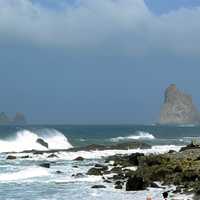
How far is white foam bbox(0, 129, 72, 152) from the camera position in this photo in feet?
261

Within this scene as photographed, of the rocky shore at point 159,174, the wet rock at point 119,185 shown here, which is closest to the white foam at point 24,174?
the rocky shore at point 159,174

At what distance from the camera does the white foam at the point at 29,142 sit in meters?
79.7

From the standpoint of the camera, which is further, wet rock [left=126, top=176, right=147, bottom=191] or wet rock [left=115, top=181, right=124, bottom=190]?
wet rock [left=115, top=181, right=124, bottom=190]

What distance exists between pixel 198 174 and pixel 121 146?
124 ft

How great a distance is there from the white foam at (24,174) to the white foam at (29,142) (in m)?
35.5

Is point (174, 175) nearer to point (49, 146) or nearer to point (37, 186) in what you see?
point (37, 186)

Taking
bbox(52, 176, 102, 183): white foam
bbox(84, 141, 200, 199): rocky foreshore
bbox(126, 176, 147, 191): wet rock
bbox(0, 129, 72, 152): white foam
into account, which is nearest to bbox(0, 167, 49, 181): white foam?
bbox(52, 176, 102, 183): white foam

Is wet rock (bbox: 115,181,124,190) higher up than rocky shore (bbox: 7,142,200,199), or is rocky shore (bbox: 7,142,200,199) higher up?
rocky shore (bbox: 7,142,200,199)

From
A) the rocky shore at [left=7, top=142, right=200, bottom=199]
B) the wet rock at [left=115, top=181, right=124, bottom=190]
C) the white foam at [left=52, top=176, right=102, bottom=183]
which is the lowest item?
the wet rock at [left=115, top=181, right=124, bottom=190]

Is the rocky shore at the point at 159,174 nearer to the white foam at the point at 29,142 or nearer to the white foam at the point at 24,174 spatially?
the white foam at the point at 24,174

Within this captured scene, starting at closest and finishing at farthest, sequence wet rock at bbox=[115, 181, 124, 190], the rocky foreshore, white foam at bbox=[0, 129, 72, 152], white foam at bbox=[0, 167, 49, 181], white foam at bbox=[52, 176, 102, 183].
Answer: the rocky foreshore → wet rock at bbox=[115, 181, 124, 190] → white foam at bbox=[52, 176, 102, 183] → white foam at bbox=[0, 167, 49, 181] → white foam at bbox=[0, 129, 72, 152]

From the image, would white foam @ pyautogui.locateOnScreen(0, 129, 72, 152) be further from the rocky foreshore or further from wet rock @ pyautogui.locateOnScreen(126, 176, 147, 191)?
wet rock @ pyautogui.locateOnScreen(126, 176, 147, 191)

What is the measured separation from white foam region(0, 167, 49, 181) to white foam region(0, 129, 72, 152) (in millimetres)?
35469

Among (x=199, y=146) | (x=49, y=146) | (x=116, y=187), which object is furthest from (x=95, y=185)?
(x=49, y=146)
